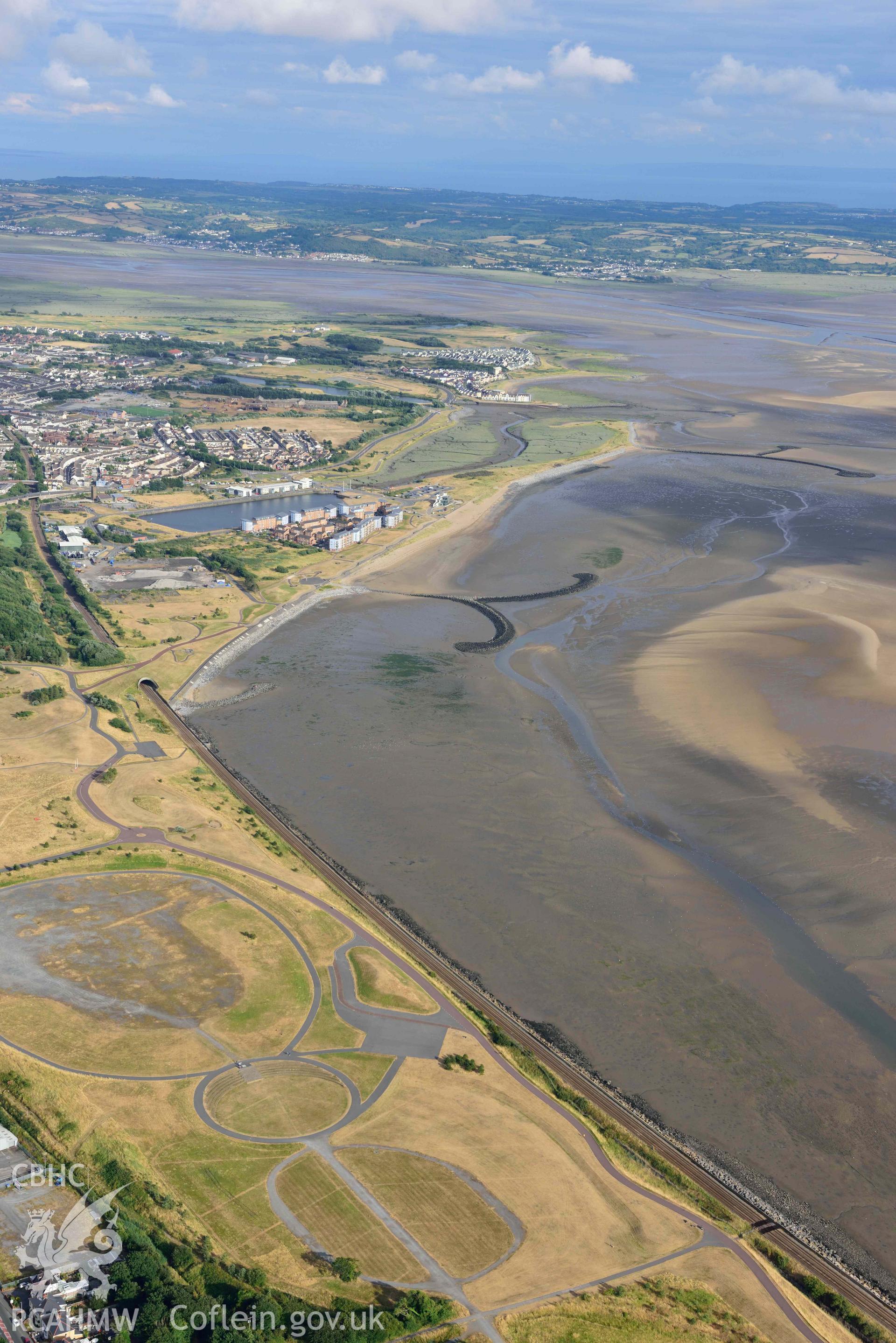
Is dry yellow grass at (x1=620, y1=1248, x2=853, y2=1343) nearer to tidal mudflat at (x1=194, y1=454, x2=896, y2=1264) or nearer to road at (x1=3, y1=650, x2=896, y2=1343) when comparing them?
road at (x1=3, y1=650, x2=896, y2=1343)

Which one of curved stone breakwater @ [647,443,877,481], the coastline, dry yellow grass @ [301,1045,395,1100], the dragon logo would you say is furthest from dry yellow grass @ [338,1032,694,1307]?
curved stone breakwater @ [647,443,877,481]

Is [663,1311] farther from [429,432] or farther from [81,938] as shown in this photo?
[429,432]

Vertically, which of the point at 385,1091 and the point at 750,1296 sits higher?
the point at 385,1091

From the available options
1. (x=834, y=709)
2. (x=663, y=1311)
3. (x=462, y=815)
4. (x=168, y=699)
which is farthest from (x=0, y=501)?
(x=663, y=1311)

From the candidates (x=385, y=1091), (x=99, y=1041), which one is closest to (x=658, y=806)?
(x=385, y=1091)

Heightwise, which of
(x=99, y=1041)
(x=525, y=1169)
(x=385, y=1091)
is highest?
(x=99, y=1041)

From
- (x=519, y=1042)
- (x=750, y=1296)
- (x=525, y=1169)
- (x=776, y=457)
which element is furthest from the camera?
(x=776, y=457)

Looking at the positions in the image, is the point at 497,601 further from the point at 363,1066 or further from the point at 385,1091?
the point at 385,1091
